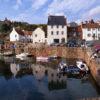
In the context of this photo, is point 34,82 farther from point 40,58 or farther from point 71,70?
point 40,58

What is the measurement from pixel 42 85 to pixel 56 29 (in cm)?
5528

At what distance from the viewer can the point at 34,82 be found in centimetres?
5222

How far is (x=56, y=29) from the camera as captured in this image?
103 m

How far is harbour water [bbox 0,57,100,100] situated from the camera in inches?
1668

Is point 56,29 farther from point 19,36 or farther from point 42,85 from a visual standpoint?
point 42,85

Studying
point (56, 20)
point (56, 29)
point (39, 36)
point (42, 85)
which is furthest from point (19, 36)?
point (42, 85)

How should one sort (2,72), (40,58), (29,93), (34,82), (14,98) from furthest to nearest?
1. (40,58)
2. (2,72)
3. (34,82)
4. (29,93)
5. (14,98)

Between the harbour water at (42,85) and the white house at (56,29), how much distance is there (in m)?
35.6

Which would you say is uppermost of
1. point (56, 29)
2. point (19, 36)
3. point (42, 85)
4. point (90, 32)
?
point (56, 29)

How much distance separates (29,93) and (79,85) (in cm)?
912

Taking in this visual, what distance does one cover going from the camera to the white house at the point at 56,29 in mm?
102750

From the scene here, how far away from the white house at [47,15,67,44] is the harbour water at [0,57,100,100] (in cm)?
3561

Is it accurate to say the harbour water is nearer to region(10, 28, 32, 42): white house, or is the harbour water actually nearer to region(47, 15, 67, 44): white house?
region(47, 15, 67, 44): white house

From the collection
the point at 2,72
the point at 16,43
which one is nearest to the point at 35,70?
the point at 2,72
